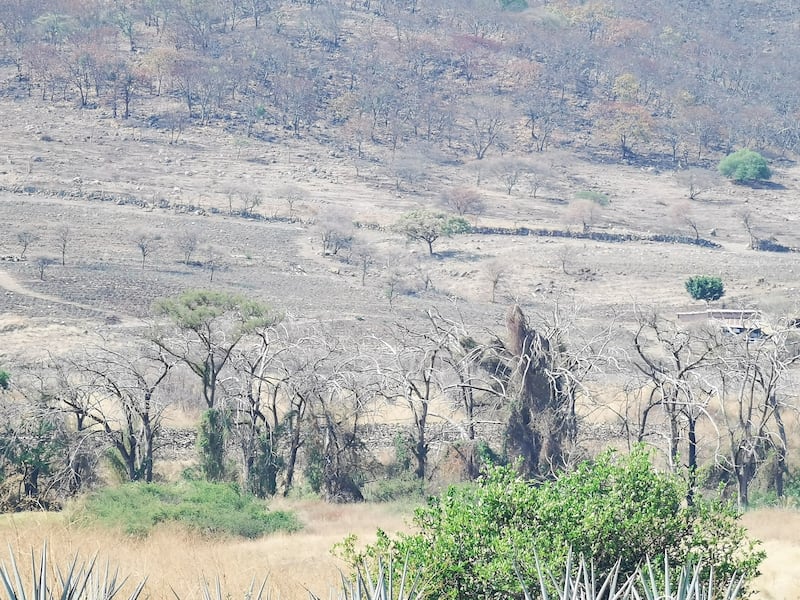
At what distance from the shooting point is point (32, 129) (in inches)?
2462

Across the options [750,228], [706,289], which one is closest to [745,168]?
[750,228]

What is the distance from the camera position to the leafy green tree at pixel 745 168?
64812 mm

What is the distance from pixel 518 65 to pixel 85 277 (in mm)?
51679

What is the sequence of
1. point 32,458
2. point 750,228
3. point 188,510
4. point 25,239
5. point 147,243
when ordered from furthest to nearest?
point 750,228 < point 147,243 < point 25,239 < point 32,458 < point 188,510

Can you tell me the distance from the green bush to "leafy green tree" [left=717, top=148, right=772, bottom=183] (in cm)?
5851

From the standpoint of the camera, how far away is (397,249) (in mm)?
48094

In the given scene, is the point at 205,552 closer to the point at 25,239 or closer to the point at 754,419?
the point at 754,419

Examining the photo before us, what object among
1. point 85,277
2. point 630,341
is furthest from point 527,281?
point 85,277

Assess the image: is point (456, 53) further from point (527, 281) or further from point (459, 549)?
point (459, 549)

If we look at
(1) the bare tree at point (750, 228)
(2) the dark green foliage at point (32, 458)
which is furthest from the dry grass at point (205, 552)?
(1) the bare tree at point (750, 228)

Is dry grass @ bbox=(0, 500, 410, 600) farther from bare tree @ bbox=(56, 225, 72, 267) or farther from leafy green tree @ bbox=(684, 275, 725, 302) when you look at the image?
bare tree @ bbox=(56, 225, 72, 267)

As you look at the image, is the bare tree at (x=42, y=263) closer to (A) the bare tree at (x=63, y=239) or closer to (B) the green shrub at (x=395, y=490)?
(A) the bare tree at (x=63, y=239)

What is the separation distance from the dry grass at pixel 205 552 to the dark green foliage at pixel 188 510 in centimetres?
36

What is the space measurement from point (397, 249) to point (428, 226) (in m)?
1.96
